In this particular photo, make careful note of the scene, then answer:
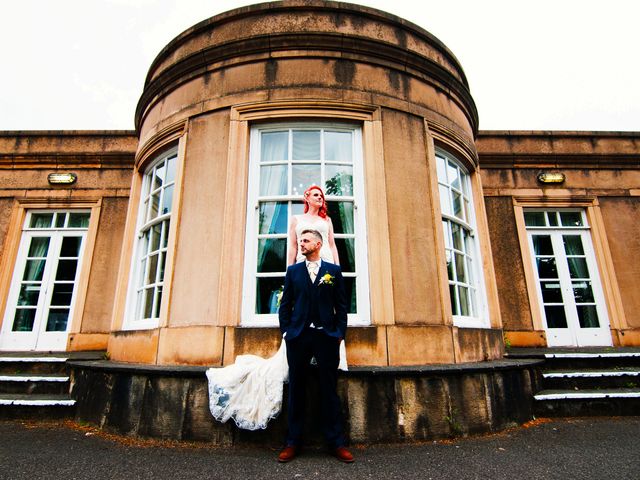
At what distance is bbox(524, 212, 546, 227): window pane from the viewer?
728cm

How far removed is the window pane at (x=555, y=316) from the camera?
6.79 m

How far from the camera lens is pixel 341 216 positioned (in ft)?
13.9

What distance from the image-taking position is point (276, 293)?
398 centimetres

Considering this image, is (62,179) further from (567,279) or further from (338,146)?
(567,279)

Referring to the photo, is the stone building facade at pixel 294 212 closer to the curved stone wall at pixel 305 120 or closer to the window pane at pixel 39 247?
the curved stone wall at pixel 305 120

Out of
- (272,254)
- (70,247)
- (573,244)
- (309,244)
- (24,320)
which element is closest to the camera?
(309,244)

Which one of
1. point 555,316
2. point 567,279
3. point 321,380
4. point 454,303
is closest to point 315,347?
point 321,380

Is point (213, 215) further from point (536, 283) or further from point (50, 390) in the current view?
point (536, 283)

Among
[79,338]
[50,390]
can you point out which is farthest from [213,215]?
[79,338]

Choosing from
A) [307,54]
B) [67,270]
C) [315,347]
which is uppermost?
[307,54]

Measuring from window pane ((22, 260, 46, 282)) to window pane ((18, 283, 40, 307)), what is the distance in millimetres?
130

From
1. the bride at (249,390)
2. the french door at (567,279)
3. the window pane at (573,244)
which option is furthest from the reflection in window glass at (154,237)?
the window pane at (573,244)

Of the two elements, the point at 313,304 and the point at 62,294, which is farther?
the point at 62,294

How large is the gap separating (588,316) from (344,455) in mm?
6244
